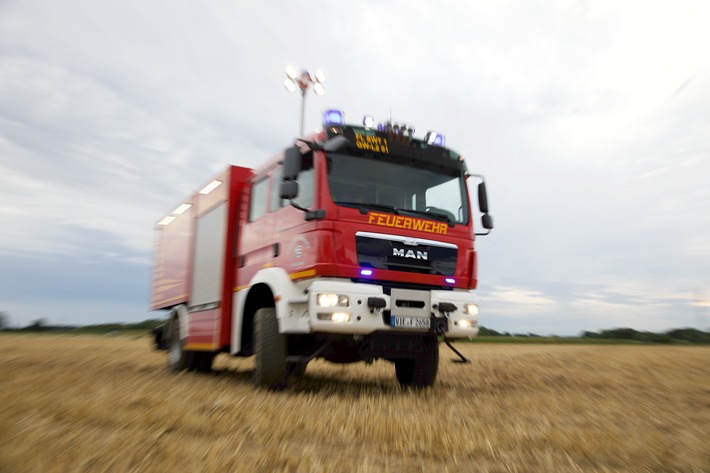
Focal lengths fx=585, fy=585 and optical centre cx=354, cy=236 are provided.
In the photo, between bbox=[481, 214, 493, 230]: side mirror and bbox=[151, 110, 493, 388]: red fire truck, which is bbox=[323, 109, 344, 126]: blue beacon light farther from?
bbox=[481, 214, 493, 230]: side mirror

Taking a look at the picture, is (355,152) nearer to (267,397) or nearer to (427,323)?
(427,323)

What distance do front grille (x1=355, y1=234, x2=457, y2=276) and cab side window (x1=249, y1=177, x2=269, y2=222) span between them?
1830 mm

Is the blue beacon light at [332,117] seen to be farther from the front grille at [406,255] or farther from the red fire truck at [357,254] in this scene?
the front grille at [406,255]

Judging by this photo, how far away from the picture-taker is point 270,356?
6598 millimetres

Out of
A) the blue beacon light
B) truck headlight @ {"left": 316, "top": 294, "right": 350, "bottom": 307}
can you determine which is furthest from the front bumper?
the blue beacon light

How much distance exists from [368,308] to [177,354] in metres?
5.72

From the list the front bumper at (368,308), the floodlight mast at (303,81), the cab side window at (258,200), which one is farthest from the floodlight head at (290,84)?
the front bumper at (368,308)

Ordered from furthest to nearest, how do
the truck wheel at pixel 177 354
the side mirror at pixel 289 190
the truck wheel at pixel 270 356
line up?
the truck wheel at pixel 177 354 → the truck wheel at pixel 270 356 → the side mirror at pixel 289 190

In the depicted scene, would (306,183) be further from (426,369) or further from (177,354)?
(177,354)

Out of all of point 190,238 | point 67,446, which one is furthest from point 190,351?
point 67,446

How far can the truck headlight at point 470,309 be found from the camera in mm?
6897

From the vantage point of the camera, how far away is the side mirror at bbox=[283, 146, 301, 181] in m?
6.20

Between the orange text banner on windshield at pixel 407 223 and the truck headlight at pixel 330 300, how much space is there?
3.06 feet

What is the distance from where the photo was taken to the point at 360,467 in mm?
3131
